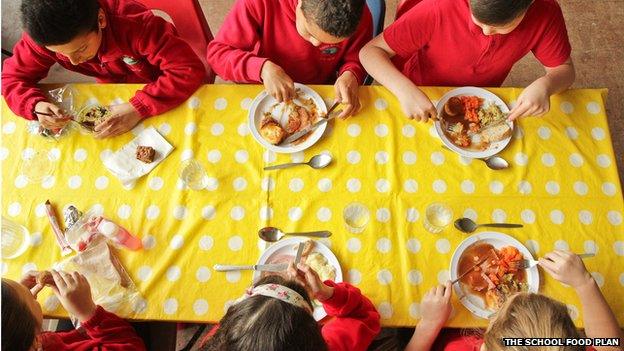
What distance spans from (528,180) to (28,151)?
167 cm

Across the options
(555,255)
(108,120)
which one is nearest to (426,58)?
(555,255)

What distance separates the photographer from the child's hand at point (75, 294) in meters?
1.21

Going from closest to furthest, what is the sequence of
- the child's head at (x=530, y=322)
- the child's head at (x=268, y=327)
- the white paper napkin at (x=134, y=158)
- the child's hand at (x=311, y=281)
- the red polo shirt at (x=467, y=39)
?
1. the child's head at (x=268, y=327)
2. the child's head at (x=530, y=322)
3. the child's hand at (x=311, y=281)
4. the white paper napkin at (x=134, y=158)
5. the red polo shirt at (x=467, y=39)

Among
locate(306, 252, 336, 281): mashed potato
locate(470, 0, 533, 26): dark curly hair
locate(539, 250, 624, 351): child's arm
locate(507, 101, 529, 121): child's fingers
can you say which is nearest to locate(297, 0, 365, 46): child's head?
locate(470, 0, 533, 26): dark curly hair

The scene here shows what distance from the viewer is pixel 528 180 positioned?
56.4 inches

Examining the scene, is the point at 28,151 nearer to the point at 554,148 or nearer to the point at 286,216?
the point at 286,216

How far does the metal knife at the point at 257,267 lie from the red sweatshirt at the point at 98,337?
32 cm

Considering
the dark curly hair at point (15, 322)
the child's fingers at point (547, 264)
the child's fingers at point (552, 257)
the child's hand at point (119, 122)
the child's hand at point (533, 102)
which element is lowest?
the child's fingers at point (547, 264)

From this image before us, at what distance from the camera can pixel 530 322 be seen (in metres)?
1.06

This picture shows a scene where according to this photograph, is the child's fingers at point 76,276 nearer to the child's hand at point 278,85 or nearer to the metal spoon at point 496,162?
the child's hand at point 278,85

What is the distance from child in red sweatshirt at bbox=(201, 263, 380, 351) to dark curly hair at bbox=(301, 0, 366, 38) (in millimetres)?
748

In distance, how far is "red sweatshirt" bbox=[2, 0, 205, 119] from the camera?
1.50 metres

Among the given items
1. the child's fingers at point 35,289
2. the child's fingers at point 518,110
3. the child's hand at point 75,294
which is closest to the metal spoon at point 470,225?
the child's fingers at point 518,110

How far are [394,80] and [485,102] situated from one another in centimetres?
33
